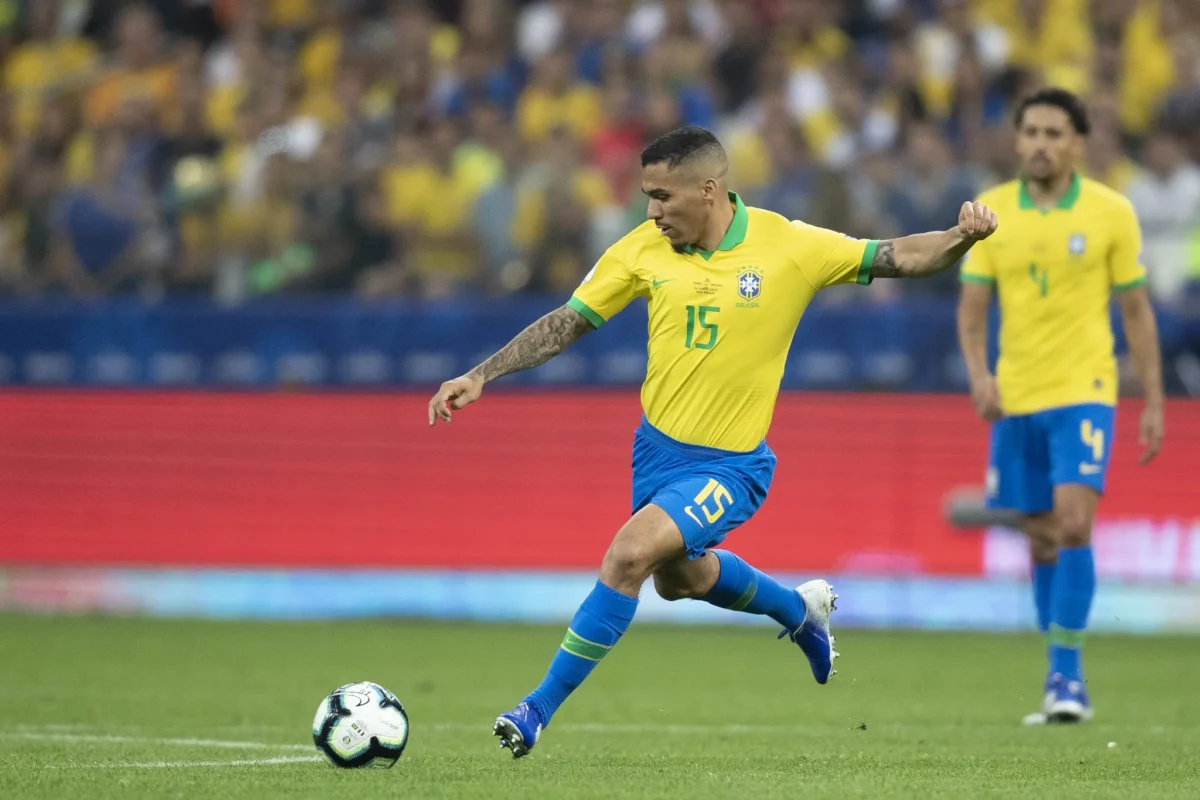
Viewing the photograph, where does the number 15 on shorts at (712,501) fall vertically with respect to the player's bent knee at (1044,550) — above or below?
below

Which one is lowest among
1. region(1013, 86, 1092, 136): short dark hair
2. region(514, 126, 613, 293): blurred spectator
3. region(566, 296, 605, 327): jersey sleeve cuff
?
region(566, 296, 605, 327): jersey sleeve cuff

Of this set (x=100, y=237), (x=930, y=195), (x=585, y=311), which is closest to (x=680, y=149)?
(x=585, y=311)

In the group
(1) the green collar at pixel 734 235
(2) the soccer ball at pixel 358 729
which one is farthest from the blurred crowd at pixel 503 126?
(2) the soccer ball at pixel 358 729

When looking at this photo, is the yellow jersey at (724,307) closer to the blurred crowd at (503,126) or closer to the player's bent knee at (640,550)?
the player's bent knee at (640,550)

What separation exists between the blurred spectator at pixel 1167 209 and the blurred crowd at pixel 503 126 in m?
0.02

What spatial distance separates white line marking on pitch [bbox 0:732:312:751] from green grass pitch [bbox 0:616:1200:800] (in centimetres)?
2

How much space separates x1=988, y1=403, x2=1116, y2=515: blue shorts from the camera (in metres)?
9.57

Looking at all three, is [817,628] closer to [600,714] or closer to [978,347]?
[600,714]

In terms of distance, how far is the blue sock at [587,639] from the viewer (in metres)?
7.17

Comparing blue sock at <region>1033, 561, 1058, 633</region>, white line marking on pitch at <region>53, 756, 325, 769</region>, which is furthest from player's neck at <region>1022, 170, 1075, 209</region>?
white line marking on pitch at <region>53, 756, 325, 769</region>

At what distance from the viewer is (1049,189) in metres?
9.78

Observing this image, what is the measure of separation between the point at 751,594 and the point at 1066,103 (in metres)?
3.14

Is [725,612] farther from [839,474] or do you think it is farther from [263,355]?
[263,355]

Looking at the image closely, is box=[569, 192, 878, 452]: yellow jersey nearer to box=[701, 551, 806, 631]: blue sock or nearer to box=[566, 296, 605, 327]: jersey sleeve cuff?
box=[566, 296, 605, 327]: jersey sleeve cuff
